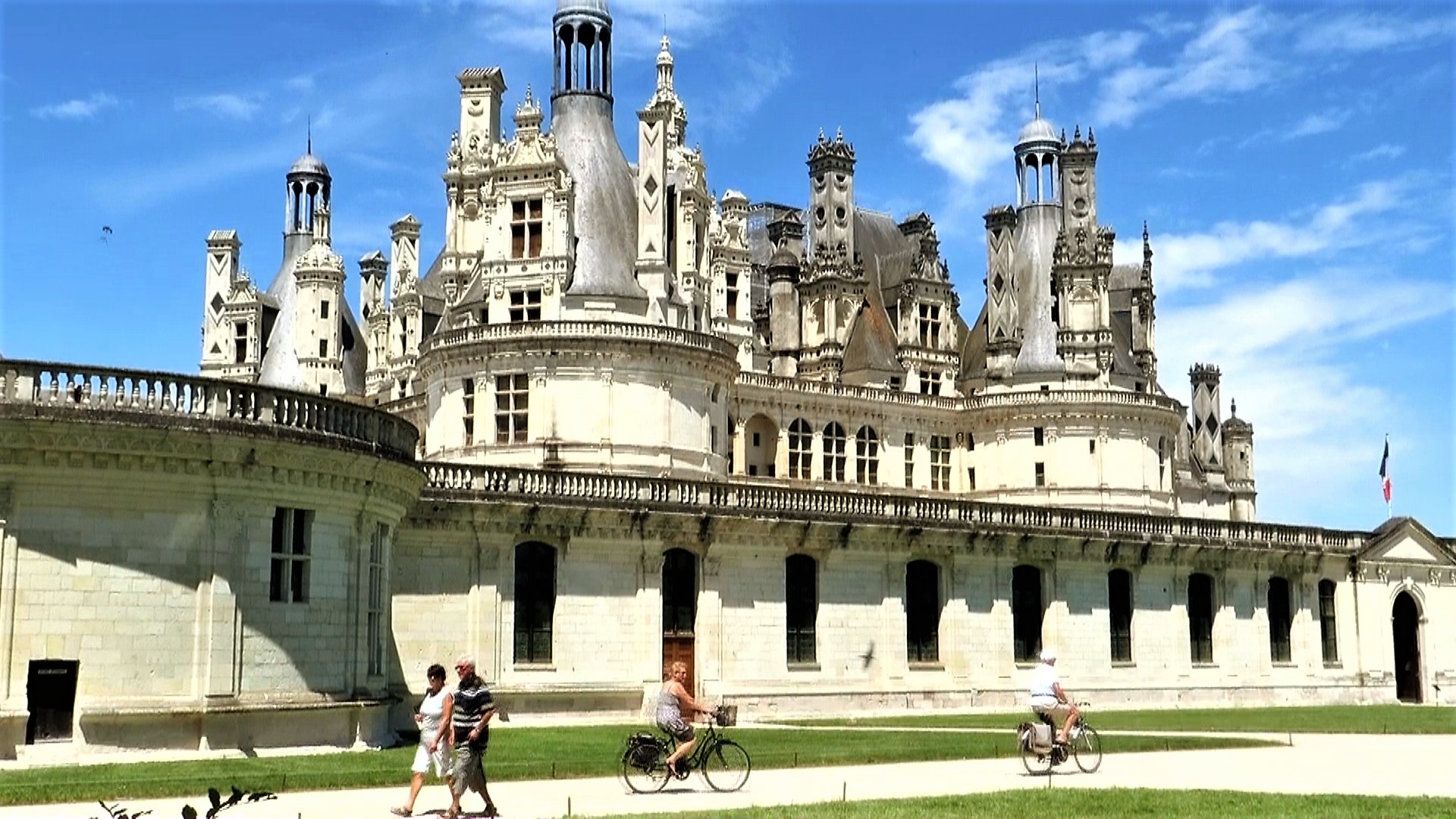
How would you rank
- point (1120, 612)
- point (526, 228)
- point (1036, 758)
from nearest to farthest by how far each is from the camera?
point (1036, 758) → point (1120, 612) → point (526, 228)

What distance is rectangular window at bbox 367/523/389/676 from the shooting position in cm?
3158

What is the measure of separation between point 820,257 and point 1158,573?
28.7 metres

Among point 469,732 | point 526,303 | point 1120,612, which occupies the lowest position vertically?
point 469,732

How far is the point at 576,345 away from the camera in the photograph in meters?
55.5

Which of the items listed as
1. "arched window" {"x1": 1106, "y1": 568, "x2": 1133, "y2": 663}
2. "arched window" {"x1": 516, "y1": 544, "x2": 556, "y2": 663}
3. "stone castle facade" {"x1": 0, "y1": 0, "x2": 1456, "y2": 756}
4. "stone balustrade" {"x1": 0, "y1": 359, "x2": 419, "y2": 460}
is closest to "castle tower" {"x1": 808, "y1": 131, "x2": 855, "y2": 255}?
"stone castle facade" {"x1": 0, "y1": 0, "x2": 1456, "y2": 756}

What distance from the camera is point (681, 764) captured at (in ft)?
70.7

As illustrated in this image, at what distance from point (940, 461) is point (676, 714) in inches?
2240

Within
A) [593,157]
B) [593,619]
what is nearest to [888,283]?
[593,157]

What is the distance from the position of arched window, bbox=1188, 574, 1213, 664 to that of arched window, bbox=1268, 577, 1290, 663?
2828 millimetres

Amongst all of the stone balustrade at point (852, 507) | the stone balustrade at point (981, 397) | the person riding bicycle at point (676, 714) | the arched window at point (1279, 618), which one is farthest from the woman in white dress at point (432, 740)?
the stone balustrade at point (981, 397)

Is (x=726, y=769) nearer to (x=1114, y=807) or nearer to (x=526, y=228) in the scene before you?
(x=1114, y=807)

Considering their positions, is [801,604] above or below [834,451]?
below

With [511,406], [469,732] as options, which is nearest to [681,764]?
[469,732]

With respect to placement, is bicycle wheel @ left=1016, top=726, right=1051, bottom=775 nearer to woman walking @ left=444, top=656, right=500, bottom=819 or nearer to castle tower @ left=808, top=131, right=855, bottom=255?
woman walking @ left=444, top=656, right=500, bottom=819
